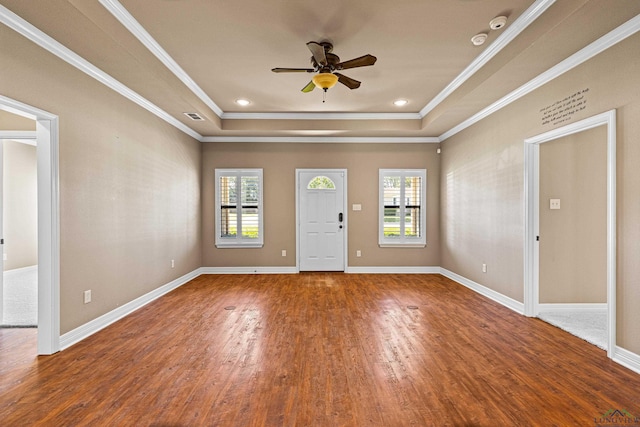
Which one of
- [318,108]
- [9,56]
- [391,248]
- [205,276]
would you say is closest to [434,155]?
[391,248]

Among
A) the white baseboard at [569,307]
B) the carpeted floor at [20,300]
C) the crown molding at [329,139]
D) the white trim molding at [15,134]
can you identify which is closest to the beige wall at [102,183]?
Answer: the white trim molding at [15,134]

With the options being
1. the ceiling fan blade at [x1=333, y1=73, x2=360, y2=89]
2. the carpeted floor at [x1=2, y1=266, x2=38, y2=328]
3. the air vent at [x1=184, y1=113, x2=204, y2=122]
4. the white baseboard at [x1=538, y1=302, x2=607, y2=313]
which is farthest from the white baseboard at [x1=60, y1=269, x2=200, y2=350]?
the white baseboard at [x1=538, y1=302, x2=607, y2=313]

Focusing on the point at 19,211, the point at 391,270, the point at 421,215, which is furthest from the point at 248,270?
the point at 19,211

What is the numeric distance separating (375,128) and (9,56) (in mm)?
4860

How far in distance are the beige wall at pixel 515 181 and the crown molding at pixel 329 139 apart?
0.57 meters

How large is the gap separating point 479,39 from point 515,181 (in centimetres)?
191

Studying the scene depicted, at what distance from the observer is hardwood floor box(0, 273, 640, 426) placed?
77.6 inches

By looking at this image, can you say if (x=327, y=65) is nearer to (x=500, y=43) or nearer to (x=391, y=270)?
(x=500, y=43)

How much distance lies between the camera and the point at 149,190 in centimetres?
445

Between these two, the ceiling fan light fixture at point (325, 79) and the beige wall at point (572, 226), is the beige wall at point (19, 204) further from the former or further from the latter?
the beige wall at point (572, 226)

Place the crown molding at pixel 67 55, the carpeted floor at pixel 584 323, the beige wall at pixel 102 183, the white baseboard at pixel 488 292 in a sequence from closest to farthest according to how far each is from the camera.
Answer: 1. the crown molding at pixel 67 55
2. the beige wall at pixel 102 183
3. the carpeted floor at pixel 584 323
4. the white baseboard at pixel 488 292

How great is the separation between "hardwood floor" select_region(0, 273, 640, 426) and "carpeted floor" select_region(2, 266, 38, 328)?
318 millimetres

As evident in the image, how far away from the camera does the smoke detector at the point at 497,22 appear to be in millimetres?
2732

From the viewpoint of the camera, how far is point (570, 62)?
3.06 meters
